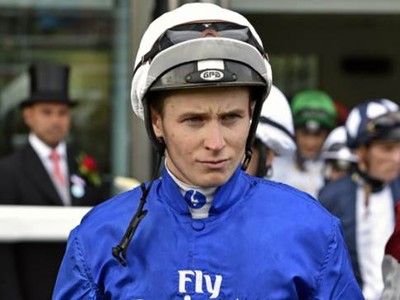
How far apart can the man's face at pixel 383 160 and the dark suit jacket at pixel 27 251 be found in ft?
4.72

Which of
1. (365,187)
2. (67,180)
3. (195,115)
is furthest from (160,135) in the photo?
(67,180)

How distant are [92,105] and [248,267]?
19.0 ft

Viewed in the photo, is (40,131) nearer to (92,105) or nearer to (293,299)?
(92,105)

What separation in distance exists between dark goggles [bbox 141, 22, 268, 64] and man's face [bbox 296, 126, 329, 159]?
531 centimetres

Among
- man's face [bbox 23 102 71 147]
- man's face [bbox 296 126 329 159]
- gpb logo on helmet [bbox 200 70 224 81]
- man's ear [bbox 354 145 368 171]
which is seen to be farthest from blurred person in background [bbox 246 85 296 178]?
man's face [bbox 296 126 329 159]

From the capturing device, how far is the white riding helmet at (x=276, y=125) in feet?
13.4

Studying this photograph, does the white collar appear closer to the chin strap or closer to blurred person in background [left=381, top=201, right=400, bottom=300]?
blurred person in background [left=381, top=201, right=400, bottom=300]

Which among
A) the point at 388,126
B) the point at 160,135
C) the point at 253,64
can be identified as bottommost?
the point at 388,126

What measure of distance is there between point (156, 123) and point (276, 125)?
1355mm

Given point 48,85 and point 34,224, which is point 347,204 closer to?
point 34,224

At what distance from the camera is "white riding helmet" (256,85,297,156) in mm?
4070

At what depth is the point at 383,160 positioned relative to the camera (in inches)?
211

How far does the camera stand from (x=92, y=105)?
8336 millimetres

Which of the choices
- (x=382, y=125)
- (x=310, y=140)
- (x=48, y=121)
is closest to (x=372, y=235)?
(x=382, y=125)
